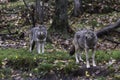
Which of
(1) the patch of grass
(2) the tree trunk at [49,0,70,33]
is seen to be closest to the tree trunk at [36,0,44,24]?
(2) the tree trunk at [49,0,70,33]

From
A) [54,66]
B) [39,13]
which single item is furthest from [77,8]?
[54,66]

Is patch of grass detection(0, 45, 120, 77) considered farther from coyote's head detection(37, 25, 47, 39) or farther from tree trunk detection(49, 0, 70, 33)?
tree trunk detection(49, 0, 70, 33)

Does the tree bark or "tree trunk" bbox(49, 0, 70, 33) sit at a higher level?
Answer: "tree trunk" bbox(49, 0, 70, 33)

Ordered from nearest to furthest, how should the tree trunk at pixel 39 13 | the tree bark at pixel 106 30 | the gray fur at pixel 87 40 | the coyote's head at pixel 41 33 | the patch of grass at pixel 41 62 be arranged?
1. the gray fur at pixel 87 40
2. the patch of grass at pixel 41 62
3. the coyote's head at pixel 41 33
4. the tree bark at pixel 106 30
5. the tree trunk at pixel 39 13

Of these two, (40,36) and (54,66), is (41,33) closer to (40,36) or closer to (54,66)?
(40,36)

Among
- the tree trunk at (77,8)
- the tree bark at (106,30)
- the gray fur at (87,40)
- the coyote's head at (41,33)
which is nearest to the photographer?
the gray fur at (87,40)

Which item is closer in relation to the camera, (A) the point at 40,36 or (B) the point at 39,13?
(A) the point at 40,36

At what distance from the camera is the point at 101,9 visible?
90.1ft

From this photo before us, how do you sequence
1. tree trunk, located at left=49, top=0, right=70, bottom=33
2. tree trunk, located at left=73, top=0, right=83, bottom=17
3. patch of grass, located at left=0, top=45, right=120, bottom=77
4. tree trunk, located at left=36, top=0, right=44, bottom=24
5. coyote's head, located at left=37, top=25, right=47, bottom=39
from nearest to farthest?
patch of grass, located at left=0, top=45, right=120, bottom=77, coyote's head, located at left=37, top=25, right=47, bottom=39, tree trunk, located at left=49, top=0, right=70, bottom=33, tree trunk, located at left=36, top=0, right=44, bottom=24, tree trunk, located at left=73, top=0, right=83, bottom=17

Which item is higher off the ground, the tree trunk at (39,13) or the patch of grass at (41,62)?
the patch of grass at (41,62)

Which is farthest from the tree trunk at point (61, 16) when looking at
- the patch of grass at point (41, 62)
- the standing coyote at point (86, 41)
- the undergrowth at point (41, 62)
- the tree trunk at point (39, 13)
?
the standing coyote at point (86, 41)

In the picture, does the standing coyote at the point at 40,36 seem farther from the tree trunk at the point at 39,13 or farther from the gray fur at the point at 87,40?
the tree trunk at the point at 39,13

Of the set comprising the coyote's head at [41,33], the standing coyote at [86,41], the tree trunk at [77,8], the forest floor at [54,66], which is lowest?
the tree trunk at [77,8]

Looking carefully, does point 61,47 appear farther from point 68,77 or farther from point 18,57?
point 68,77
